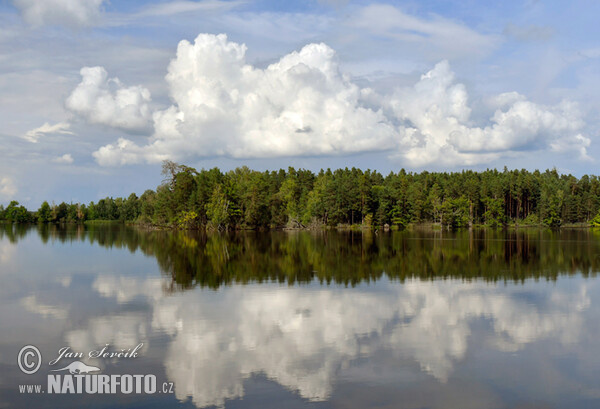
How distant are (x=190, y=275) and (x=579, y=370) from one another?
74.1ft

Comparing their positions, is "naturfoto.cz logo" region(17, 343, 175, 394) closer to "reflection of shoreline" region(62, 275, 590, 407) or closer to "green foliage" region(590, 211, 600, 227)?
"reflection of shoreline" region(62, 275, 590, 407)

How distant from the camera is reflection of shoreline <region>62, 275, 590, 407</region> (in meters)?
12.8

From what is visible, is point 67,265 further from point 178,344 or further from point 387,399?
point 387,399

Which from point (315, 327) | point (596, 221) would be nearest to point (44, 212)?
point (596, 221)

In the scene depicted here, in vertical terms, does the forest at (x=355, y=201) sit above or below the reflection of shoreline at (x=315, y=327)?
above

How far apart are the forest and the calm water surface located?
79.8 meters

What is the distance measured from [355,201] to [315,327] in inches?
4064

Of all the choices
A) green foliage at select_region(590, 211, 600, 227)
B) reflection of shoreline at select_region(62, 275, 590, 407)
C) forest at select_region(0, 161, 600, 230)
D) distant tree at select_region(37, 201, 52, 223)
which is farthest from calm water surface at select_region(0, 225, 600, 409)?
distant tree at select_region(37, 201, 52, 223)

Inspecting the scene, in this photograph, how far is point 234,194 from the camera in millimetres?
112438

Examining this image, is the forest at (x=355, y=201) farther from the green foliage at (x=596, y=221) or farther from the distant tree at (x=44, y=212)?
the distant tree at (x=44, y=212)

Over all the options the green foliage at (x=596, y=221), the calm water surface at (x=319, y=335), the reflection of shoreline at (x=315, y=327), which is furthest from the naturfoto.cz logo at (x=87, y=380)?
the green foliage at (x=596, y=221)

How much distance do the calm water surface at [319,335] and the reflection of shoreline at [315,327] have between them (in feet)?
0.22

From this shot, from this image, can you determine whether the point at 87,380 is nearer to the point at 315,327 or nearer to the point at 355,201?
the point at 315,327

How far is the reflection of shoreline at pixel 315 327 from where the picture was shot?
1284 cm
